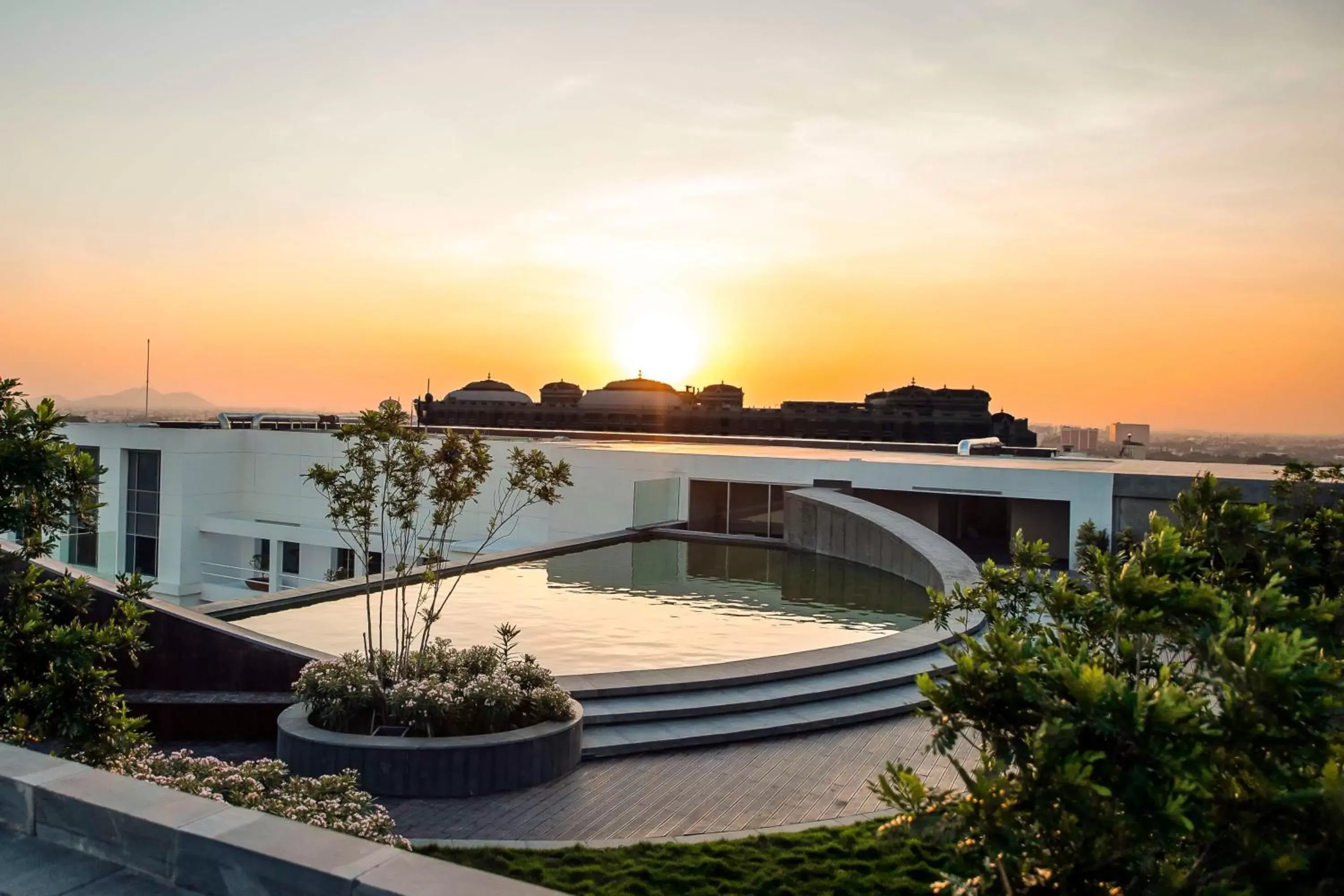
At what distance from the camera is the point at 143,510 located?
1171 inches

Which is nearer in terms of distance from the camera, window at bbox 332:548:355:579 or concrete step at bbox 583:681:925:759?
concrete step at bbox 583:681:925:759

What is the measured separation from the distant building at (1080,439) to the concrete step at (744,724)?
110ft

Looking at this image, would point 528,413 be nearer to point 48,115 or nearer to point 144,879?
point 48,115

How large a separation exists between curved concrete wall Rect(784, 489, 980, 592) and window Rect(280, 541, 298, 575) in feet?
48.4

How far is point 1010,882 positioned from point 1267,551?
11.7 feet

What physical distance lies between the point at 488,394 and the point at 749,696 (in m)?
98.9

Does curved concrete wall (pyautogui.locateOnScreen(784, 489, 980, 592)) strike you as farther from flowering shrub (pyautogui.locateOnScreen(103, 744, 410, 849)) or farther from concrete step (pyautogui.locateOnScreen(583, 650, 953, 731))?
flowering shrub (pyautogui.locateOnScreen(103, 744, 410, 849))

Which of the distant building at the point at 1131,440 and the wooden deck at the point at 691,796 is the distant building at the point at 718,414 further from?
the wooden deck at the point at 691,796

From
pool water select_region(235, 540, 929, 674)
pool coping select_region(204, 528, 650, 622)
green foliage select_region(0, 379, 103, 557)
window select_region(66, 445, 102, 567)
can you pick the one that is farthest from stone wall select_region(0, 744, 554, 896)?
window select_region(66, 445, 102, 567)

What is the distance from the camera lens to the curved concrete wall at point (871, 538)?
55.2 feet

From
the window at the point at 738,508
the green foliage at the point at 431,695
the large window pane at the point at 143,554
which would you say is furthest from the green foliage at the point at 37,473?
the large window pane at the point at 143,554

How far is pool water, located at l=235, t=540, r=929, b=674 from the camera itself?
1213cm

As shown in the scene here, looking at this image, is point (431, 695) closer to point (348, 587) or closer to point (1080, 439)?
point (348, 587)

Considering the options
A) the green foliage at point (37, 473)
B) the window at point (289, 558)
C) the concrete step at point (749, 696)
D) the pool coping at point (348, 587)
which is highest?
the green foliage at point (37, 473)
